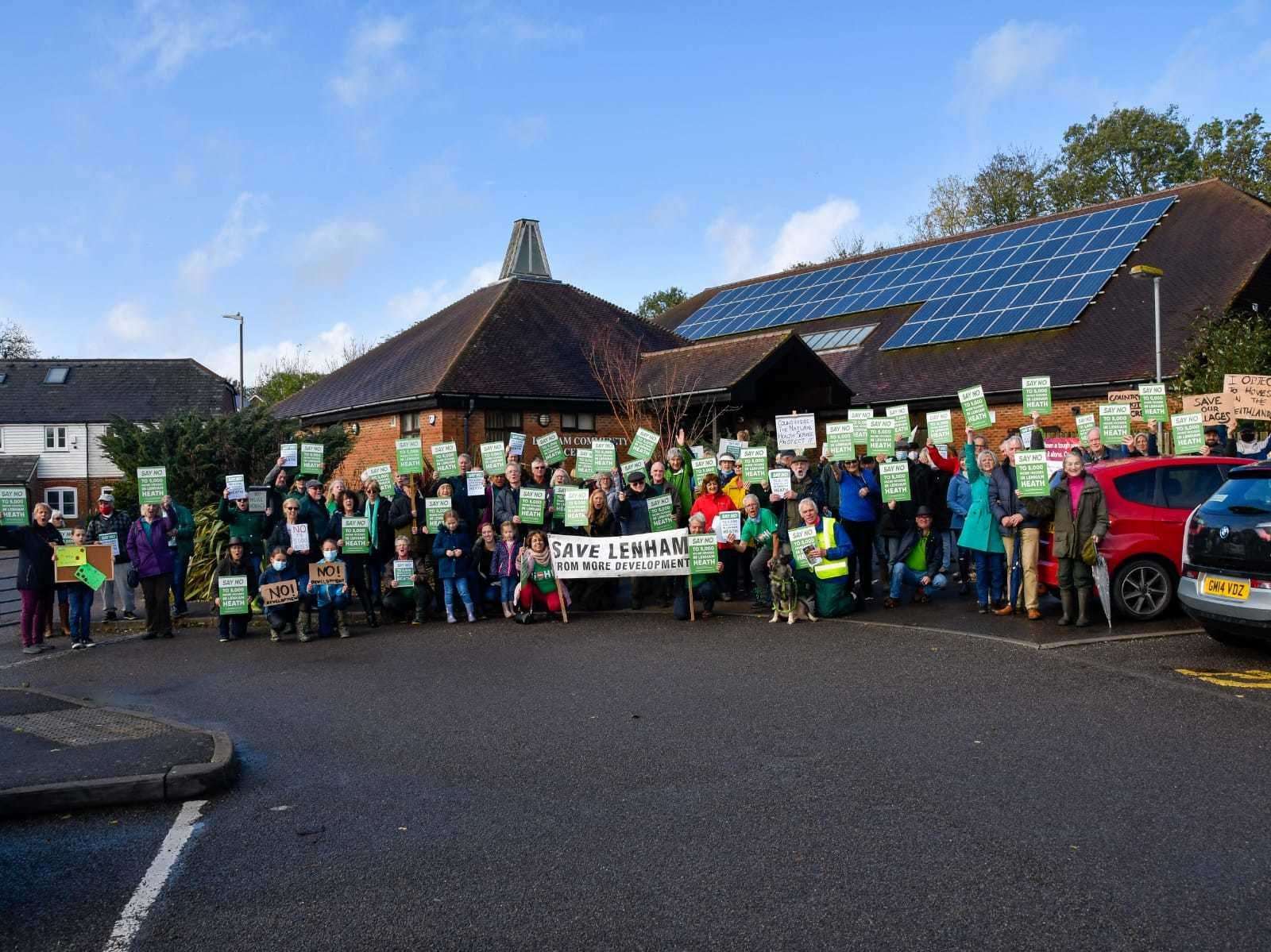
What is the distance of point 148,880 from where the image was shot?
5.14m

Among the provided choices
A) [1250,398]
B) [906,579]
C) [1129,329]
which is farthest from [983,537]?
[1129,329]

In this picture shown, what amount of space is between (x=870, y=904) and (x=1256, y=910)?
1.50 metres

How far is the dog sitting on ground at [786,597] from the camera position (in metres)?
12.2

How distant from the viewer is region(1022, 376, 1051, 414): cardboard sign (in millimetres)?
14570

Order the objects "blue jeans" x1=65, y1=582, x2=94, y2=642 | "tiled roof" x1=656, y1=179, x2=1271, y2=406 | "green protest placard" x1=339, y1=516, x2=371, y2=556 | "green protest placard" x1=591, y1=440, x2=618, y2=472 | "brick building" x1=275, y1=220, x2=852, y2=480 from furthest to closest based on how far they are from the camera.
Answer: "brick building" x1=275, y1=220, x2=852, y2=480, "tiled roof" x1=656, y1=179, x2=1271, y2=406, "green protest placard" x1=591, y1=440, x2=618, y2=472, "green protest placard" x1=339, y1=516, x2=371, y2=556, "blue jeans" x1=65, y1=582, x2=94, y2=642

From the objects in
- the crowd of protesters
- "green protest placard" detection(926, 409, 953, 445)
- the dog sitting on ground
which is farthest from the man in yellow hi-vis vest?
"green protest placard" detection(926, 409, 953, 445)

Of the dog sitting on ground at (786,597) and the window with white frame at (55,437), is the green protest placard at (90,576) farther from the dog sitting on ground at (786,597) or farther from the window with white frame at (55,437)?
the window with white frame at (55,437)

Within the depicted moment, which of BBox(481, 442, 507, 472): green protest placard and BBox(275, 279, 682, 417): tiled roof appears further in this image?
Answer: BBox(275, 279, 682, 417): tiled roof

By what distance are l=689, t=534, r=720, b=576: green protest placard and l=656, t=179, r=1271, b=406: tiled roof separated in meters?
14.2

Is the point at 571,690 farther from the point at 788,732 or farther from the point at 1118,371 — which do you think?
the point at 1118,371

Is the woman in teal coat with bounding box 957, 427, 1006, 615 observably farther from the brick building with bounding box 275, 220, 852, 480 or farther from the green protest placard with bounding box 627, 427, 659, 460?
the brick building with bounding box 275, 220, 852, 480

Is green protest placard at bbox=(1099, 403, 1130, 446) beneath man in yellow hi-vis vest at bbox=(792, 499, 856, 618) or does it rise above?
above

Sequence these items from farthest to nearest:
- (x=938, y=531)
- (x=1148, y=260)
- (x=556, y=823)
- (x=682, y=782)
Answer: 1. (x=1148, y=260)
2. (x=938, y=531)
3. (x=682, y=782)
4. (x=556, y=823)

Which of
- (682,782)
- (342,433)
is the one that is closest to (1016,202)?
(342,433)
